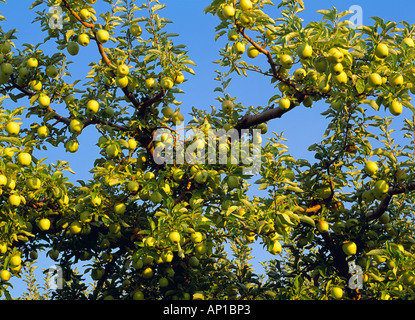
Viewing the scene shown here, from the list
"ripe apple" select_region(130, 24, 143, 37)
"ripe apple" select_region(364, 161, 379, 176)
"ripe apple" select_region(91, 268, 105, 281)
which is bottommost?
"ripe apple" select_region(91, 268, 105, 281)

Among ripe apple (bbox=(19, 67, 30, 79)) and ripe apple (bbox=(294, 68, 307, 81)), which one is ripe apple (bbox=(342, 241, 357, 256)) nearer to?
ripe apple (bbox=(294, 68, 307, 81))

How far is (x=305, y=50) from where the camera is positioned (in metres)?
4.80

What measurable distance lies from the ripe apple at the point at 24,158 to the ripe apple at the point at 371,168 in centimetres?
449

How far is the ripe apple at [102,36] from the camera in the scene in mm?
5832

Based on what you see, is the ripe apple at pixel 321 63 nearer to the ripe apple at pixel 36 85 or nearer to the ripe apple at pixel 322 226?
the ripe apple at pixel 322 226

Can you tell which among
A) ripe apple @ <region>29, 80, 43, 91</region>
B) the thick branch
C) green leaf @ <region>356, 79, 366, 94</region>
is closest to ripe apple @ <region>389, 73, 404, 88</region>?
green leaf @ <region>356, 79, 366, 94</region>

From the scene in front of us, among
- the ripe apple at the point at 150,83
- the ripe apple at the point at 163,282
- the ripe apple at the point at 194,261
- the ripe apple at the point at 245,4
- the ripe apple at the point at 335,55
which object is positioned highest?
the ripe apple at the point at 245,4

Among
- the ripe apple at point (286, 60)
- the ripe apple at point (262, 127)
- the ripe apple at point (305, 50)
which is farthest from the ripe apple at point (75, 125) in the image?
the ripe apple at point (305, 50)

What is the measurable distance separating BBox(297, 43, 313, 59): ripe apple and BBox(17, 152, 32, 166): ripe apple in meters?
3.63

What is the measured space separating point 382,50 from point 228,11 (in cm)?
171

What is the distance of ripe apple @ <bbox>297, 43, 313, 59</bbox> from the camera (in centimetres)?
480

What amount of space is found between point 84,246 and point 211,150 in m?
2.48

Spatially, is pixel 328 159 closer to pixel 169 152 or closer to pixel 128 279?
pixel 169 152

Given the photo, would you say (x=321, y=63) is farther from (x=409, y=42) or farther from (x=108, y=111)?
(x=108, y=111)
